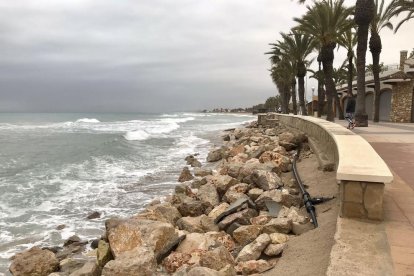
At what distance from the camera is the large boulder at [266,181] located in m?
8.30

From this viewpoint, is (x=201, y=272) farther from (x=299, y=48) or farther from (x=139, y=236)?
(x=299, y=48)

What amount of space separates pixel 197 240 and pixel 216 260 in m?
1.12

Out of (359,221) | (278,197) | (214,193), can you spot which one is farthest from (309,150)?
(359,221)

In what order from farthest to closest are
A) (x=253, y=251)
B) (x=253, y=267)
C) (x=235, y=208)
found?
(x=235, y=208), (x=253, y=251), (x=253, y=267)

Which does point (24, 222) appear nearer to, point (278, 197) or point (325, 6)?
point (278, 197)

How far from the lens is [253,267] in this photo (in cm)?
458

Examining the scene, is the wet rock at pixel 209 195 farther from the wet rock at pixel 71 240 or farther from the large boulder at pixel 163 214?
the wet rock at pixel 71 240

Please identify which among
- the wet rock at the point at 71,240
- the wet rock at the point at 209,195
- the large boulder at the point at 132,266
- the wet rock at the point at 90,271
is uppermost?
the large boulder at the point at 132,266

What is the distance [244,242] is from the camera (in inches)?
222

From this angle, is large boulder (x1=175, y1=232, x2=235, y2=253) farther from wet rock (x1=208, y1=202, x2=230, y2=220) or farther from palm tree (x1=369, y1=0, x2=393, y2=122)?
palm tree (x1=369, y1=0, x2=393, y2=122)

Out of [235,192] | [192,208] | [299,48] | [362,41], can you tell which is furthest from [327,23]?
[192,208]

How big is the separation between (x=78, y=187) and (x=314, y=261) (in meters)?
10.4

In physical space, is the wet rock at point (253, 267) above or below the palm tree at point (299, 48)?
below

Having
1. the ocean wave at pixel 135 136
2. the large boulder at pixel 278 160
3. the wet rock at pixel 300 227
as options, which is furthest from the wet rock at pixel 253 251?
the ocean wave at pixel 135 136
